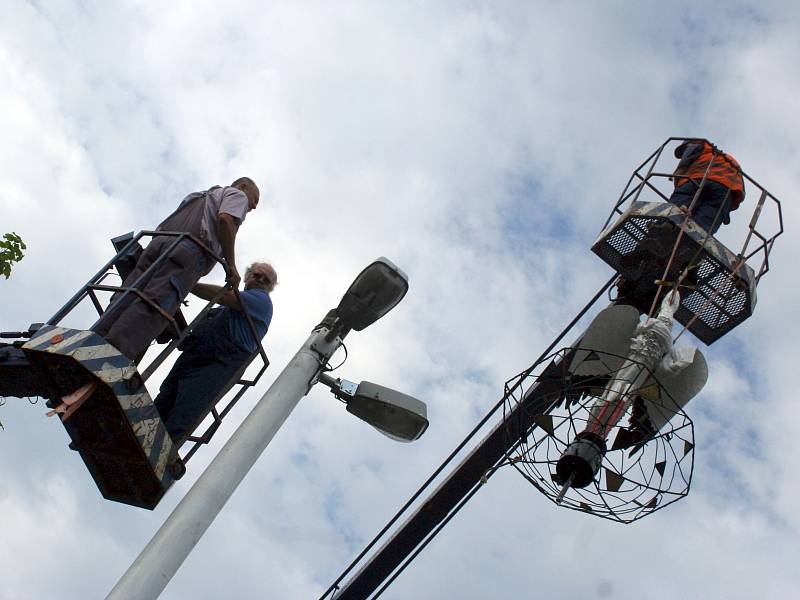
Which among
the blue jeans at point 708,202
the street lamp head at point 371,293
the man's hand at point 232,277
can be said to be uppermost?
the blue jeans at point 708,202

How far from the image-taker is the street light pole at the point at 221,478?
5.45 metres

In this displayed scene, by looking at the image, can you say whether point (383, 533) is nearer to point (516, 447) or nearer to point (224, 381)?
point (516, 447)

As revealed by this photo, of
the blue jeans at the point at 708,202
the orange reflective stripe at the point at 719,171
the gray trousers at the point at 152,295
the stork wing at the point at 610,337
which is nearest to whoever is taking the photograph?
the gray trousers at the point at 152,295

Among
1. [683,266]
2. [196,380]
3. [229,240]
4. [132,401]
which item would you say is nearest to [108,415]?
[132,401]

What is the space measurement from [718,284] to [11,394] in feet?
19.1

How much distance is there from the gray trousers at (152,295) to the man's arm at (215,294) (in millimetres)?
454

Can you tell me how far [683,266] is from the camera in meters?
8.67

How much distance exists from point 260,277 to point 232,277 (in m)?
1.20

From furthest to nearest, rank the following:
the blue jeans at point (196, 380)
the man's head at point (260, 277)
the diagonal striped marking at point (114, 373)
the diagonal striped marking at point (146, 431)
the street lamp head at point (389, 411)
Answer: the man's head at point (260, 277) → the street lamp head at point (389, 411) → the blue jeans at point (196, 380) → the diagonal striped marking at point (146, 431) → the diagonal striped marking at point (114, 373)

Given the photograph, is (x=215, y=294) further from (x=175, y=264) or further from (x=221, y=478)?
(x=221, y=478)

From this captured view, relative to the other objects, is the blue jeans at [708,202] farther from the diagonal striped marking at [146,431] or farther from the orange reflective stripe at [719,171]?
the diagonal striped marking at [146,431]

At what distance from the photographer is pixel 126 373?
19.2 feet

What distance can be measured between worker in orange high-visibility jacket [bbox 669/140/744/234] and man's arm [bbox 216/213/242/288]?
172 inches

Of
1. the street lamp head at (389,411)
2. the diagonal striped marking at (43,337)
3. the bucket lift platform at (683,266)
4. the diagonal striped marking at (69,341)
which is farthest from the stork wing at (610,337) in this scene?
the diagonal striped marking at (43,337)
